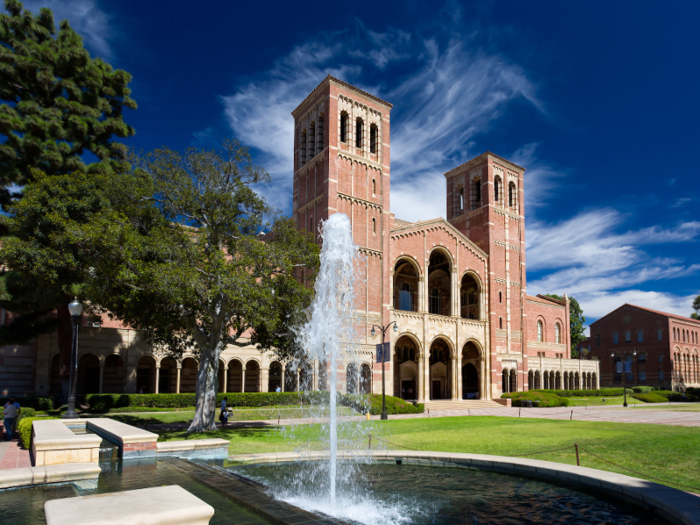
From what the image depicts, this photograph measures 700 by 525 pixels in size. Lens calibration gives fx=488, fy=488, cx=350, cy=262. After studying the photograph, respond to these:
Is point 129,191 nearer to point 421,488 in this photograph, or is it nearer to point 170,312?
Answer: point 170,312

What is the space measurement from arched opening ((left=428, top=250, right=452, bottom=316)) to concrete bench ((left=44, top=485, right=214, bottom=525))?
42887 millimetres

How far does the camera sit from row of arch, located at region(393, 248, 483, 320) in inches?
1750

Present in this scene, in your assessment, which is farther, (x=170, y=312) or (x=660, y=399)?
(x=660, y=399)

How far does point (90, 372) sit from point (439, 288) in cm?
3063

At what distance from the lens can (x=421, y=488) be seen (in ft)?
32.7

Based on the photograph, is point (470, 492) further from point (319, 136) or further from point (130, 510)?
point (319, 136)

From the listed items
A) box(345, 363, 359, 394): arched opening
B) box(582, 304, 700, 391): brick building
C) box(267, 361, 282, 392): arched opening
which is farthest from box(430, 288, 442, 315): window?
box(582, 304, 700, 391): brick building

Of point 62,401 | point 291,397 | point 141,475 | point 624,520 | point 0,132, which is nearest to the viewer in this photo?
point 624,520

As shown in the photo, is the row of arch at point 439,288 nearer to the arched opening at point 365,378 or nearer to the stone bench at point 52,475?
the arched opening at point 365,378

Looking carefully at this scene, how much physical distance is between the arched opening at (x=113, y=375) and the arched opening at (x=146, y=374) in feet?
4.29

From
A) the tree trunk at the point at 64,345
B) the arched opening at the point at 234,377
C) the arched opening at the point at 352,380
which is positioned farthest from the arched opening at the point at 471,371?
the tree trunk at the point at 64,345

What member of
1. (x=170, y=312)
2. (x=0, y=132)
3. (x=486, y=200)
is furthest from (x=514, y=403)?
(x=0, y=132)

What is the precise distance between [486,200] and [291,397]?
93.8ft

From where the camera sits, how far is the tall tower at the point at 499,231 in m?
46.9
